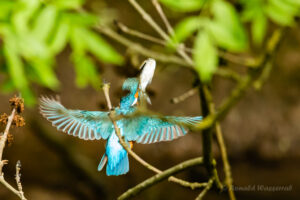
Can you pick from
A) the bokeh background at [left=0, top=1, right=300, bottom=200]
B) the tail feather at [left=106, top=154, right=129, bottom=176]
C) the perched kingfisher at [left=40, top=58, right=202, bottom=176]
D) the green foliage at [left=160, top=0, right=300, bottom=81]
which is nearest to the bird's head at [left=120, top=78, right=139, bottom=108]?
the perched kingfisher at [left=40, top=58, right=202, bottom=176]

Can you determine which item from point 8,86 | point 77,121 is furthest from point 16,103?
point 8,86

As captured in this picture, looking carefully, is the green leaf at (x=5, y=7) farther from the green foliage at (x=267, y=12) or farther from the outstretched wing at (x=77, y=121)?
the outstretched wing at (x=77, y=121)

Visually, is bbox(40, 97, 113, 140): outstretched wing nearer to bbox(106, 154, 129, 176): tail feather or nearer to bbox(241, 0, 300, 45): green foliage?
bbox(106, 154, 129, 176): tail feather

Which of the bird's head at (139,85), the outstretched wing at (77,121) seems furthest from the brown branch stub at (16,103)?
the bird's head at (139,85)

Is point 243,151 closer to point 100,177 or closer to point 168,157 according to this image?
point 168,157

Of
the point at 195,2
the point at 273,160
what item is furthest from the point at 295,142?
the point at 195,2
